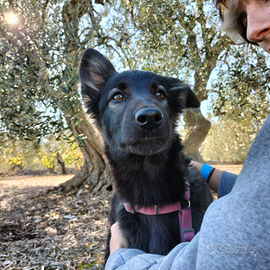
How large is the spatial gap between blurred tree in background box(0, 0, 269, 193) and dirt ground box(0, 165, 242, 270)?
123 cm

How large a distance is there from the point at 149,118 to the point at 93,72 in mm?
1451

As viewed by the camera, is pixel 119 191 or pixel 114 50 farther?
pixel 114 50

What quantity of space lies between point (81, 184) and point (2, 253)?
4.72 m

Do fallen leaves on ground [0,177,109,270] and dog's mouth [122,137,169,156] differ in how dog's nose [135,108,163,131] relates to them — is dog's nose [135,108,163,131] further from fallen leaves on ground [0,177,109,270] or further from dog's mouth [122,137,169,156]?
fallen leaves on ground [0,177,109,270]

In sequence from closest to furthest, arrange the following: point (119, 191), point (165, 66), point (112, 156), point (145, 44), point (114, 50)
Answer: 1. point (119, 191)
2. point (112, 156)
3. point (145, 44)
4. point (165, 66)
5. point (114, 50)

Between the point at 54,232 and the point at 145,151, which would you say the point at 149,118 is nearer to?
the point at 145,151

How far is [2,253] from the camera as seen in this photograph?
3.73 metres

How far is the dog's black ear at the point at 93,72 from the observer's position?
2928mm

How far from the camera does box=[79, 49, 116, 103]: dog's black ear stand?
293 cm

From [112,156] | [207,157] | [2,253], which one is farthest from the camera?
[207,157]

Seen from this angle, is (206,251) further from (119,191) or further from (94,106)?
(94,106)

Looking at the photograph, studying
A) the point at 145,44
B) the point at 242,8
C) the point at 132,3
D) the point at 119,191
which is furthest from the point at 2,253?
the point at 132,3

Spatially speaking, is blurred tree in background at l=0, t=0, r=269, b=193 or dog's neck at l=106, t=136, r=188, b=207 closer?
dog's neck at l=106, t=136, r=188, b=207

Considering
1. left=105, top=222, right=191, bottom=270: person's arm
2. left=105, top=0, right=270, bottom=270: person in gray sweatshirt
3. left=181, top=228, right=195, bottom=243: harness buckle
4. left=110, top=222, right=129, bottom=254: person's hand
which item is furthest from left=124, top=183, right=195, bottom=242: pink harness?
left=105, top=0, right=270, bottom=270: person in gray sweatshirt
